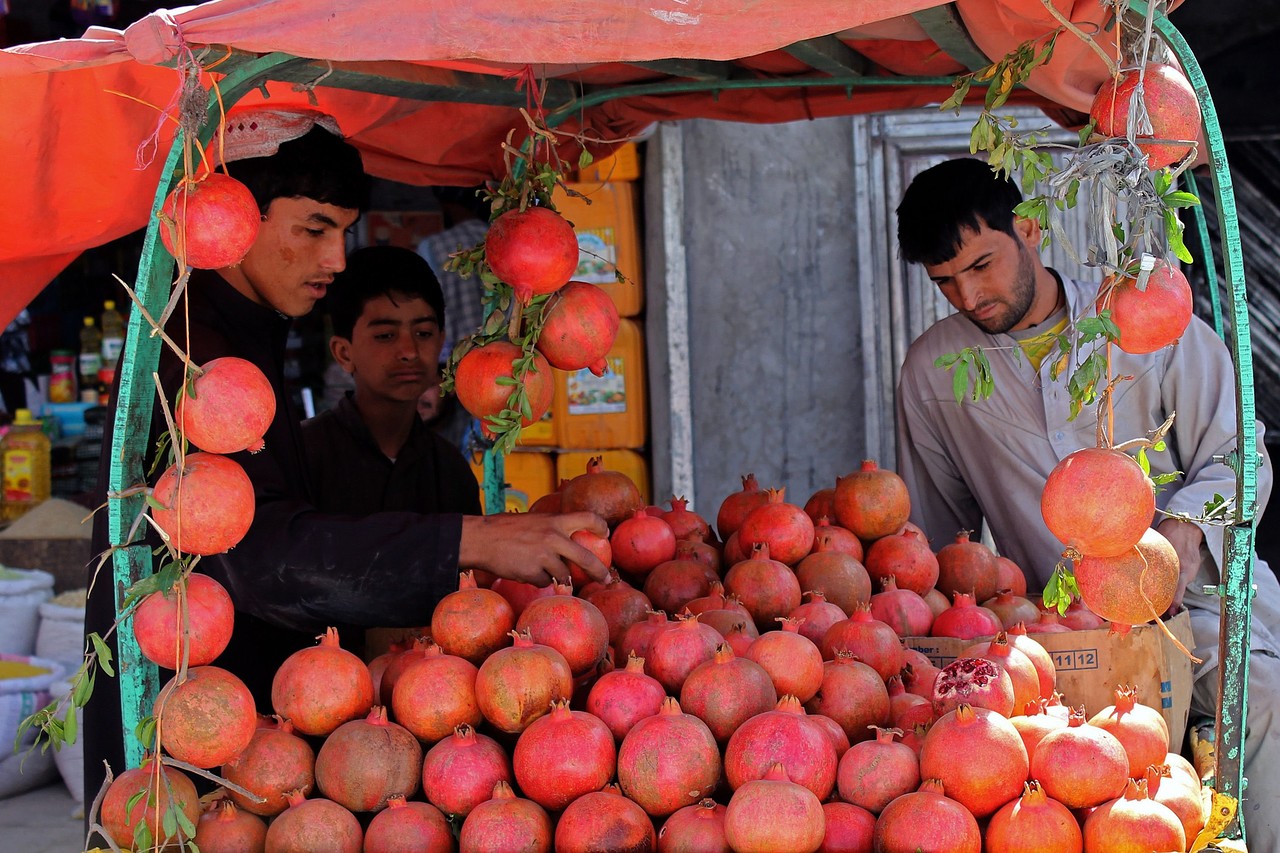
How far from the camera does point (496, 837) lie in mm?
1564

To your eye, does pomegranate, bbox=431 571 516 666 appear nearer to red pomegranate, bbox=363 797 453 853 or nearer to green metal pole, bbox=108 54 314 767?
red pomegranate, bbox=363 797 453 853

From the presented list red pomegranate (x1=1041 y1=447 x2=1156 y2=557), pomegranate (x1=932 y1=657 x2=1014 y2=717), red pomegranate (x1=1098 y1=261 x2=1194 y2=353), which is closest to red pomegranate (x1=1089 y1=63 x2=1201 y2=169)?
red pomegranate (x1=1098 y1=261 x2=1194 y2=353)

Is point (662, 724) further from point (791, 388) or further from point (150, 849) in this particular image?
point (791, 388)

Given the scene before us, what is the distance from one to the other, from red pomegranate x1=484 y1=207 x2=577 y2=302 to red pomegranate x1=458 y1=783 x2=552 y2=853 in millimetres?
999

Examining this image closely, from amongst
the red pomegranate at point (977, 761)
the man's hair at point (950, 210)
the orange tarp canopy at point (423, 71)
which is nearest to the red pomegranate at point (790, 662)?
the red pomegranate at point (977, 761)

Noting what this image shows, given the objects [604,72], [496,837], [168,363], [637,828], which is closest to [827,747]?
[637,828]

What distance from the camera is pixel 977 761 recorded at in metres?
1.55

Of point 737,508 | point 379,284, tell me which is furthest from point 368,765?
point 379,284

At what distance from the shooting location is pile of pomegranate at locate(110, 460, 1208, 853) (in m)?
1.54

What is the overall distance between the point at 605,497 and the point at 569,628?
1.99 feet

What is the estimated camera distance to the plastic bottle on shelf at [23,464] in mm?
5250

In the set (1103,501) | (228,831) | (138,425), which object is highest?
(138,425)

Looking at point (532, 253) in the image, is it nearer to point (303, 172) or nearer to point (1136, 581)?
point (303, 172)

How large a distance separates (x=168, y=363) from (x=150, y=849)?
2.85ft
